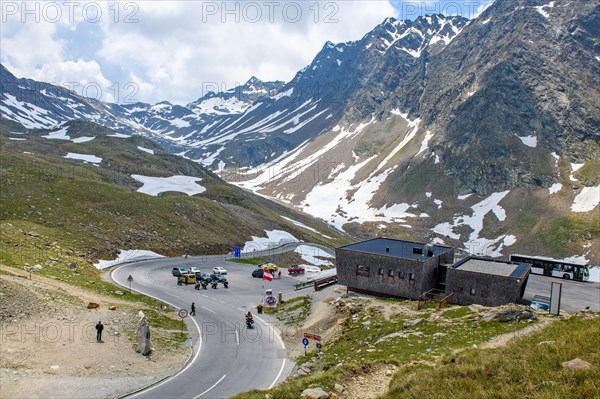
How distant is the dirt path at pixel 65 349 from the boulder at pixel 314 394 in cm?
1073

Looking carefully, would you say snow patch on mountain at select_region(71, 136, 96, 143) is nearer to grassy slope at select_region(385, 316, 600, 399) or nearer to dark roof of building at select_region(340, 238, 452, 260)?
dark roof of building at select_region(340, 238, 452, 260)

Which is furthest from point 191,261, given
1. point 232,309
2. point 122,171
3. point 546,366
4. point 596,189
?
point 596,189

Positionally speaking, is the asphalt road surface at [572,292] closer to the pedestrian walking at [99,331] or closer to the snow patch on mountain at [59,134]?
the pedestrian walking at [99,331]

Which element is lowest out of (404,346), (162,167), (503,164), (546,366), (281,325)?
(281,325)

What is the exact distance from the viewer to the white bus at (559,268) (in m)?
68.8

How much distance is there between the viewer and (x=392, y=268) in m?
43.0

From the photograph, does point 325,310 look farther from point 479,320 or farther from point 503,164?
point 503,164

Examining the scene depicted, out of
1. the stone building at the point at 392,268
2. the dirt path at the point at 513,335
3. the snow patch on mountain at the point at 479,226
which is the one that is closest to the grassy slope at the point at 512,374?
the dirt path at the point at 513,335

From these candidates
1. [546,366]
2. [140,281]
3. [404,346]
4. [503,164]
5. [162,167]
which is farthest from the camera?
[503,164]

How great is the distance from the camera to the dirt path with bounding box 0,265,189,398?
21.3 meters

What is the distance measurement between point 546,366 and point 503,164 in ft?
595

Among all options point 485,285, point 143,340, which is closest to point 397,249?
point 485,285

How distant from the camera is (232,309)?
42.7 metres

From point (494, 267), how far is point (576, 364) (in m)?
29.9
